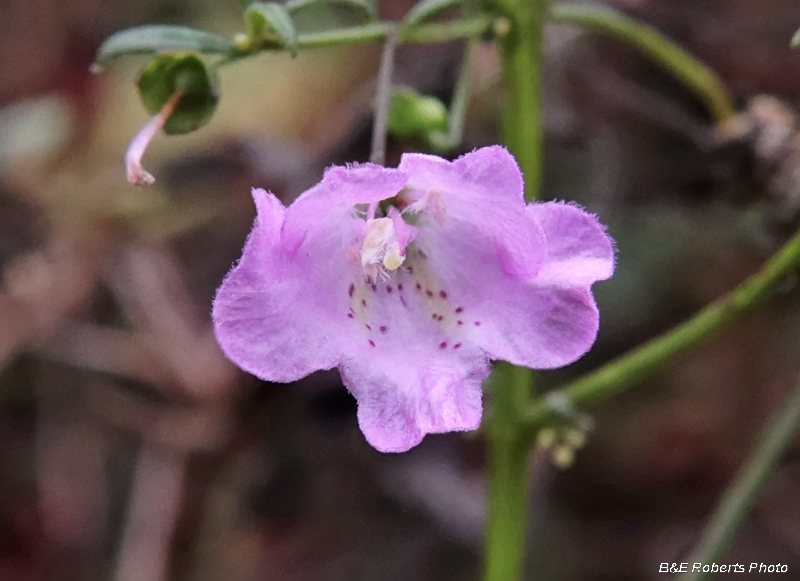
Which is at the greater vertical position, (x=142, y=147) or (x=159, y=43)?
(x=159, y=43)

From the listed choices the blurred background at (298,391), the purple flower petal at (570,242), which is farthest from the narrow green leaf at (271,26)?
the blurred background at (298,391)

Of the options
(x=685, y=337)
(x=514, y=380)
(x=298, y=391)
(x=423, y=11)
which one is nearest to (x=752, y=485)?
(x=685, y=337)

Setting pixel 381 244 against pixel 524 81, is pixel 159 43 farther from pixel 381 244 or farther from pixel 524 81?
pixel 524 81

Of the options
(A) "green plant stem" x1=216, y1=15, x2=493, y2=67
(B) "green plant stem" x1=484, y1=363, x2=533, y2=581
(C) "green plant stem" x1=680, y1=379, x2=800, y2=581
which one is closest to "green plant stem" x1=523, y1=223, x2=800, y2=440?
(B) "green plant stem" x1=484, y1=363, x2=533, y2=581

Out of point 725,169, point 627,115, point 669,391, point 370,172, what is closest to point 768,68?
point 627,115

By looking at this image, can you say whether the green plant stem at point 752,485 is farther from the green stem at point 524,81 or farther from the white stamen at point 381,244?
the white stamen at point 381,244

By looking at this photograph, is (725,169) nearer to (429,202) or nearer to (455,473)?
(429,202)
